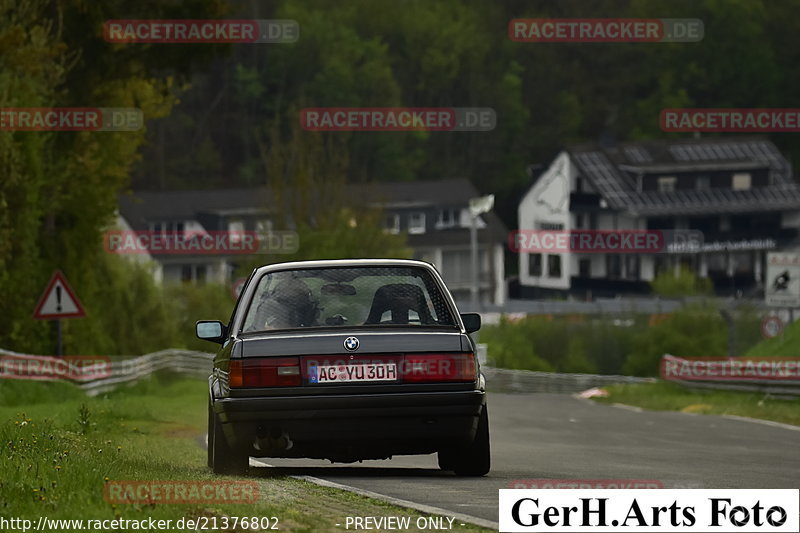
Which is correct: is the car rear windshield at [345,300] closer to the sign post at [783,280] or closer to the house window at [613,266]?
the sign post at [783,280]

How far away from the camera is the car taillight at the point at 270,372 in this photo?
472 inches

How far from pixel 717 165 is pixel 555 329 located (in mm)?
39946

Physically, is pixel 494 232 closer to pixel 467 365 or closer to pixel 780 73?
pixel 780 73

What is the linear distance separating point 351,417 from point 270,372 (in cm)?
62

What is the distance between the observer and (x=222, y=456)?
12594mm

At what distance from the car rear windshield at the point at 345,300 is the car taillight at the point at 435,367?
0.45 meters

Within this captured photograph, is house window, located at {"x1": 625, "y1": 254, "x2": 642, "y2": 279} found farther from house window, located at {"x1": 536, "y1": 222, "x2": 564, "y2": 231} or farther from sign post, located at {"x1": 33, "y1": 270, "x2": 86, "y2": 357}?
sign post, located at {"x1": 33, "y1": 270, "x2": 86, "y2": 357}

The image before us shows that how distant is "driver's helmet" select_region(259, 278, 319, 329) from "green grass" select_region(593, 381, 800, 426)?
15.6 metres

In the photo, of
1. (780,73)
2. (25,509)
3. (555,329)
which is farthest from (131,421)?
(780,73)

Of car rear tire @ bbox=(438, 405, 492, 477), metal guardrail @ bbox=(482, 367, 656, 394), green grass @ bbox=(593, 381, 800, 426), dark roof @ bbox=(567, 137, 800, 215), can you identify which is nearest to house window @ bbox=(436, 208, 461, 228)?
dark roof @ bbox=(567, 137, 800, 215)

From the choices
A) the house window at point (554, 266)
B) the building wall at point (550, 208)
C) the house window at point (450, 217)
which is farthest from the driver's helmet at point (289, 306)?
the house window at point (450, 217)

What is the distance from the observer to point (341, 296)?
1277 centimetres

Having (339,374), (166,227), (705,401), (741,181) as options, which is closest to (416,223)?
(166,227)

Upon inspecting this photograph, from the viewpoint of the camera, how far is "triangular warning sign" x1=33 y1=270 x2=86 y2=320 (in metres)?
29.8
